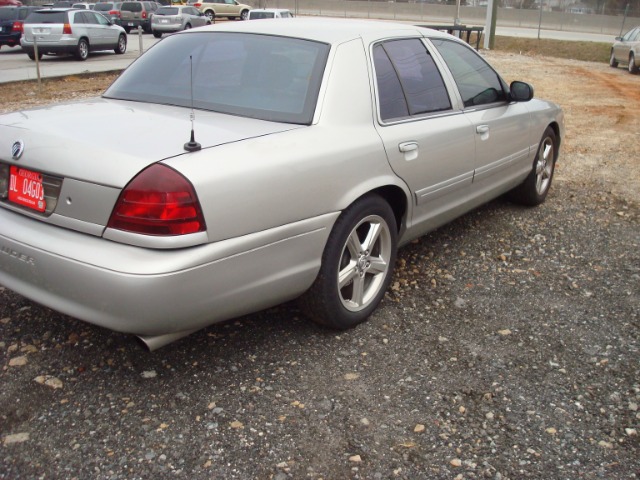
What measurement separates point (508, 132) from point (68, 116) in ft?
10.0

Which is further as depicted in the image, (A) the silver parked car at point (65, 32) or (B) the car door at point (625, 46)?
(B) the car door at point (625, 46)

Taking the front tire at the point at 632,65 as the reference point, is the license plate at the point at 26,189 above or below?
above

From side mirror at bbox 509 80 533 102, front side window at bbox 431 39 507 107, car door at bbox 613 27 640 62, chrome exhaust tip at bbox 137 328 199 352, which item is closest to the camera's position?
chrome exhaust tip at bbox 137 328 199 352

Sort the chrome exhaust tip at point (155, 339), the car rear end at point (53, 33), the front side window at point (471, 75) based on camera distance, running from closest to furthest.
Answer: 1. the chrome exhaust tip at point (155, 339)
2. the front side window at point (471, 75)
3. the car rear end at point (53, 33)

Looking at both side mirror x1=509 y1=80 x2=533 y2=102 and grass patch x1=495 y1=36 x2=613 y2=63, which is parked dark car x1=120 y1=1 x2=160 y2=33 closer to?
grass patch x1=495 y1=36 x2=613 y2=63

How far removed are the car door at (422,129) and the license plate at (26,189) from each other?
1.70m

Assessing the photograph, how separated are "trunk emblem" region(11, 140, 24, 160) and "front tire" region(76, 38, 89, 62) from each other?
18.5m

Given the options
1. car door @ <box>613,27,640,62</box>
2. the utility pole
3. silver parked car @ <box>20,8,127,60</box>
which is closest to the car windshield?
silver parked car @ <box>20,8,127,60</box>

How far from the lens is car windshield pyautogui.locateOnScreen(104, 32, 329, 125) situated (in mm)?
3389

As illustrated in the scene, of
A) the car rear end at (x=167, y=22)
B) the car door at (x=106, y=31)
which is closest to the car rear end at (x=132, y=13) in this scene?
the car rear end at (x=167, y=22)

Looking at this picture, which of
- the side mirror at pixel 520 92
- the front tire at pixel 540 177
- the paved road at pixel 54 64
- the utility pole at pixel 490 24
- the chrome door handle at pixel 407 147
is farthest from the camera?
the utility pole at pixel 490 24

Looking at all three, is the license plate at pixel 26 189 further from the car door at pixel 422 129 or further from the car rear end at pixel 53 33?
the car rear end at pixel 53 33

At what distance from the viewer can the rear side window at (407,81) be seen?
12.3ft

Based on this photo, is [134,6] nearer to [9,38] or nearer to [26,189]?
[9,38]
